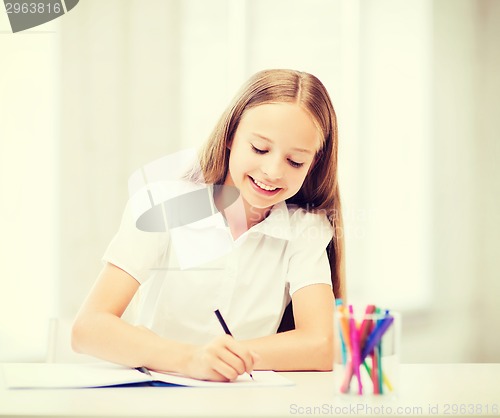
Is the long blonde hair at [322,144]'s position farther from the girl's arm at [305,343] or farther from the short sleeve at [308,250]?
the girl's arm at [305,343]

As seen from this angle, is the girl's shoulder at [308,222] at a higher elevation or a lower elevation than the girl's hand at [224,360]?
higher

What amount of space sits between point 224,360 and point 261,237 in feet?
1.56

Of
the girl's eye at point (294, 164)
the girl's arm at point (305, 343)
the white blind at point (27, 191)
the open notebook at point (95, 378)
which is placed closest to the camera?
the open notebook at point (95, 378)

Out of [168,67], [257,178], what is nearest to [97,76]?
[168,67]

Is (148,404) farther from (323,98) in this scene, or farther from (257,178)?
(323,98)

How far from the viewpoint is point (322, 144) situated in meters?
1.28

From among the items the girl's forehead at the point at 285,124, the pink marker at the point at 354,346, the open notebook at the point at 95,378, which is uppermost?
the girl's forehead at the point at 285,124

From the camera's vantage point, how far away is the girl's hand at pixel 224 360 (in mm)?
841

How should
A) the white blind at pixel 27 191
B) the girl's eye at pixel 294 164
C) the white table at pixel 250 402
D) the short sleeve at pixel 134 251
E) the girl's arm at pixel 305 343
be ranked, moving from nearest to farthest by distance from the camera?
the white table at pixel 250 402 → the girl's arm at pixel 305 343 → the short sleeve at pixel 134 251 → the girl's eye at pixel 294 164 → the white blind at pixel 27 191

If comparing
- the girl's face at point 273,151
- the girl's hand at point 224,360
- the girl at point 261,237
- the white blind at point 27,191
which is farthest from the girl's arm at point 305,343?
the white blind at point 27,191

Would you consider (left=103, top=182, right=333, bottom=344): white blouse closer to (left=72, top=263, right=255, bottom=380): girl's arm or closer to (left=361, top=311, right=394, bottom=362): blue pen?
(left=72, top=263, right=255, bottom=380): girl's arm

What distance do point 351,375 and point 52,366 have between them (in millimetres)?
436

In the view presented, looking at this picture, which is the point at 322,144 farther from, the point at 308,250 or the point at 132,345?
the point at 132,345

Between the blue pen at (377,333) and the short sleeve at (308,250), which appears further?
the short sleeve at (308,250)
